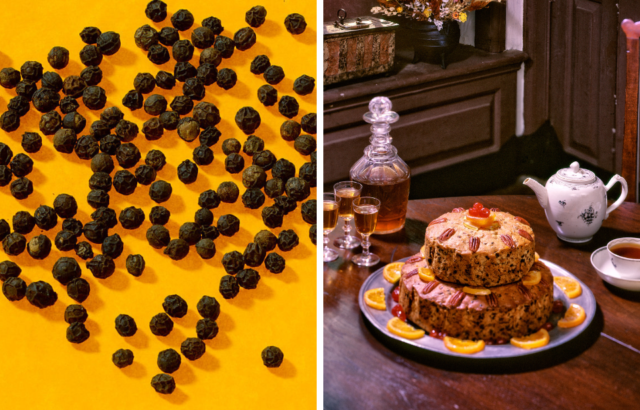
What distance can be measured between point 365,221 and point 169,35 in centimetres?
59

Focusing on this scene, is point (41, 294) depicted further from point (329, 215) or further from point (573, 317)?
point (573, 317)

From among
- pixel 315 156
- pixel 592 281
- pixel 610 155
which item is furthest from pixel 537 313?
pixel 610 155

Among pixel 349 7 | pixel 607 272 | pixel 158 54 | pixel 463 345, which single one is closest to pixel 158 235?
pixel 158 54

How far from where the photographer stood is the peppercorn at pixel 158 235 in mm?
1256

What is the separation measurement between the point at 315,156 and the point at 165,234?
0.33 meters

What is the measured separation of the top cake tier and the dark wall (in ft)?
3.91

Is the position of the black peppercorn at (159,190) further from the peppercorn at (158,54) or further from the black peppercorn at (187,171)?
the peppercorn at (158,54)

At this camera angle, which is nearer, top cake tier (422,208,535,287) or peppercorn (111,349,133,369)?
top cake tier (422,208,535,287)

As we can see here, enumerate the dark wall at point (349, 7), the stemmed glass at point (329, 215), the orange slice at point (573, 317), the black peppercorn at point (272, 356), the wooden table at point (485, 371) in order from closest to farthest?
the wooden table at point (485, 371)
the orange slice at point (573, 317)
the stemmed glass at point (329, 215)
the black peppercorn at point (272, 356)
the dark wall at point (349, 7)

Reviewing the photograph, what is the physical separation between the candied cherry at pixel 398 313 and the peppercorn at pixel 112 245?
25.0 inches

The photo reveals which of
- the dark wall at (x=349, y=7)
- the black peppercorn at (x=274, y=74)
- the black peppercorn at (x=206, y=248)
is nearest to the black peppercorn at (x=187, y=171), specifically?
the black peppercorn at (x=206, y=248)

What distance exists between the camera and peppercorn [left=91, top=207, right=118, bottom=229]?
4.15 ft

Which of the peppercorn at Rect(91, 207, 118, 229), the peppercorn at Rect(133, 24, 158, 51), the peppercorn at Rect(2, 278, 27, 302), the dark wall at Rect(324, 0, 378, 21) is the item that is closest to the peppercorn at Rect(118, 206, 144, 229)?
the peppercorn at Rect(91, 207, 118, 229)

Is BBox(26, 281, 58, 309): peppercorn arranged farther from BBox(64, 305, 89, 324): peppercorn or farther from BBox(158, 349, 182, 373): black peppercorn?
BBox(158, 349, 182, 373): black peppercorn
